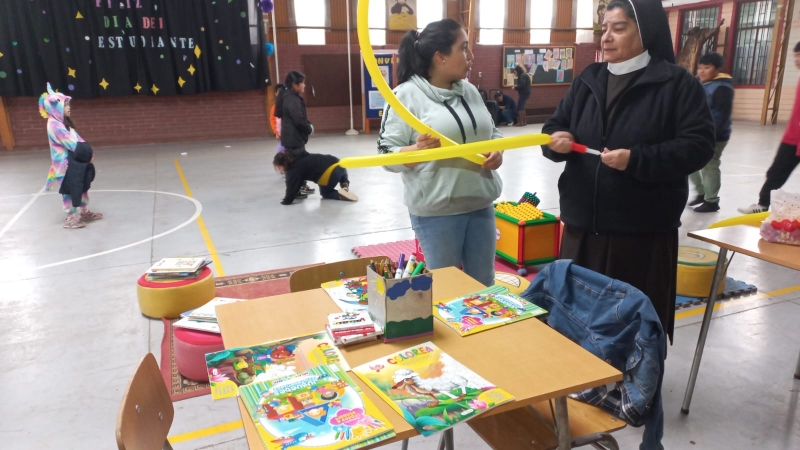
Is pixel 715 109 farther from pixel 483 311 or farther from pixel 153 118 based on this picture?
pixel 153 118

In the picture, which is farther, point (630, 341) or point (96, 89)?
point (96, 89)

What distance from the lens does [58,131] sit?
523 cm

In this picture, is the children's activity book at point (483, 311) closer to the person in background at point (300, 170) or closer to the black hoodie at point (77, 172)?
the person in background at point (300, 170)

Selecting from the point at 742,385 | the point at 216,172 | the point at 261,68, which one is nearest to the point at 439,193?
the point at 742,385

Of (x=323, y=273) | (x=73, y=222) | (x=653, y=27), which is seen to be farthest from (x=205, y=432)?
(x=73, y=222)

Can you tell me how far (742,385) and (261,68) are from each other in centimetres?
1183

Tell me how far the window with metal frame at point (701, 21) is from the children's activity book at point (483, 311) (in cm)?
1539

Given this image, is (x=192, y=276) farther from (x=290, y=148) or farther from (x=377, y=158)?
(x=290, y=148)

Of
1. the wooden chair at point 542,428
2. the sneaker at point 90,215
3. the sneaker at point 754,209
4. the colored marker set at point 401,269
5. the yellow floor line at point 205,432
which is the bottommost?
the sneaker at point 90,215

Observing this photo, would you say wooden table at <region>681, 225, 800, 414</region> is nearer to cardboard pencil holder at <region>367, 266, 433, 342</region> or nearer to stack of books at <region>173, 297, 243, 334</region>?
cardboard pencil holder at <region>367, 266, 433, 342</region>

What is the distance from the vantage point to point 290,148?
22.6ft

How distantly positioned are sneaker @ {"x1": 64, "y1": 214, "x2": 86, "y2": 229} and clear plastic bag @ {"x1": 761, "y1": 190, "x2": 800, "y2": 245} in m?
5.90

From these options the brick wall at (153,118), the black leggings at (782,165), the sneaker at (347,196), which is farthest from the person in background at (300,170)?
the brick wall at (153,118)

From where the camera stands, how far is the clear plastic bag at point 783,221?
2242mm
